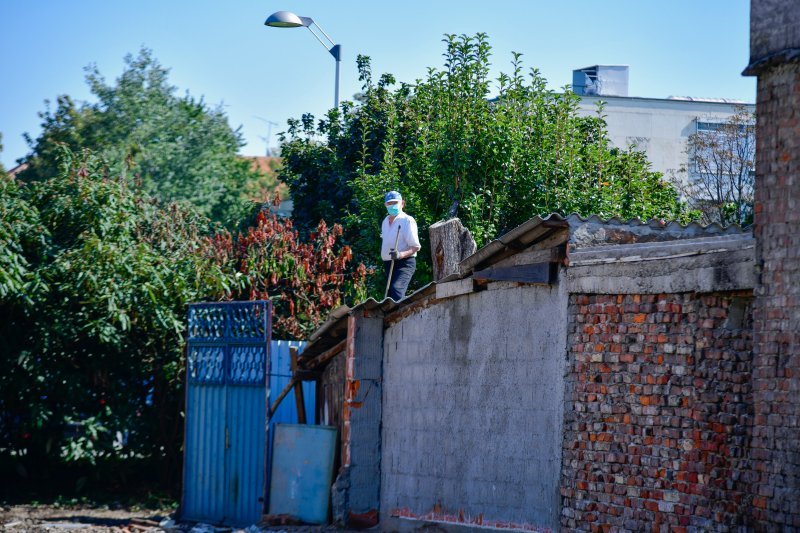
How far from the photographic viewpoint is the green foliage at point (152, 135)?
1107 inches

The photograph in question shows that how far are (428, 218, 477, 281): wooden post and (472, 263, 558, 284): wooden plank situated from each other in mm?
1494

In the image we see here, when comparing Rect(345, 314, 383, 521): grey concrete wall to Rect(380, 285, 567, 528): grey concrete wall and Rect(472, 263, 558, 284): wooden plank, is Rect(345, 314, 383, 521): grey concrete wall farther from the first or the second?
Rect(472, 263, 558, 284): wooden plank

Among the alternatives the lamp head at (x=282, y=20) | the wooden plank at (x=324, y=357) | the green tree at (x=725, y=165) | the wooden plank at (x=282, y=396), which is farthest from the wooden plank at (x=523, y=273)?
the green tree at (x=725, y=165)

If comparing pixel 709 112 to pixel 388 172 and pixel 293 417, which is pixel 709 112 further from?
pixel 293 417

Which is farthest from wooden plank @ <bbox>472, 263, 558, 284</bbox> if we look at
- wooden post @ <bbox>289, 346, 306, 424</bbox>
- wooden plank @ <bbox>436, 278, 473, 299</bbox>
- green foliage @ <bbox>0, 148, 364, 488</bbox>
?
green foliage @ <bbox>0, 148, 364, 488</bbox>

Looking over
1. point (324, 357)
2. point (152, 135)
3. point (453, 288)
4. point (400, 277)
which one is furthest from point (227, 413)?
point (152, 135)

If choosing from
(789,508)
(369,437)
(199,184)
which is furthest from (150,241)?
(199,184)

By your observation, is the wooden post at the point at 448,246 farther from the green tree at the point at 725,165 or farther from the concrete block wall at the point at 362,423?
the green tree at the point at 725,165

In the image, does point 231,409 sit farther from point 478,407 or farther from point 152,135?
point 152,135

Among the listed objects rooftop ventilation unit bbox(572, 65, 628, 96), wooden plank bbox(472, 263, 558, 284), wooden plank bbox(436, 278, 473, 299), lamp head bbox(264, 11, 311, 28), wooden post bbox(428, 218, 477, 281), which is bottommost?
wooden plank bbox(436, 278, 473, 299)

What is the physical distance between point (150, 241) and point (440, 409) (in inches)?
258

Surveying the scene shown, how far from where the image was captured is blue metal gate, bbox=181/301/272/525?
36.8ft

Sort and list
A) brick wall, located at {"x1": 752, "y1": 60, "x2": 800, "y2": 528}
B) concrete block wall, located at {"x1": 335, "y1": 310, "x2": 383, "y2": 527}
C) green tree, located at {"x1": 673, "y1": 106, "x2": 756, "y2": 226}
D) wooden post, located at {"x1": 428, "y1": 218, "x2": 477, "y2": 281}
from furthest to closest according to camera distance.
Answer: green tree, located at {"x1": 673, "y1": 106, "x2": 756, "y2": 226} → wooden post, located at {"x1": 428, "y1": 218, "x2": 477, "y2": 281} → concrete block wall, located at {"x1": 335, "y1": 310, "x2": 383, "y2": 527} → brick wall, located at {"x1": 752, "y1": 60, "x2": 800, "y2": 528}

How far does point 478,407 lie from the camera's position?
8.85 meters
